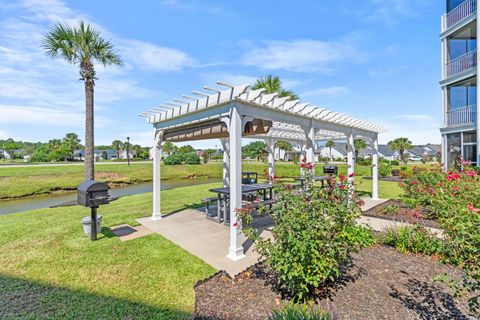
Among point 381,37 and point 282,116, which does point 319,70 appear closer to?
point 381,37

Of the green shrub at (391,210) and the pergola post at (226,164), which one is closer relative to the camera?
the green shrub at (391,210)

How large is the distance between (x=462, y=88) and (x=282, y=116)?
12.6 m

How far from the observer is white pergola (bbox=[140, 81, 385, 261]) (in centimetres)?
403

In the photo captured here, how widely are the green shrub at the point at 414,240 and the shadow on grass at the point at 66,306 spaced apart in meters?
3.95

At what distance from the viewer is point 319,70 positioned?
10.8 metres

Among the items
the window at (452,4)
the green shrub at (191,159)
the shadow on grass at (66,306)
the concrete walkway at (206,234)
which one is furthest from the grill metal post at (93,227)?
the green shrub at (191,159)

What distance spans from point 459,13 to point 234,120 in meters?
15.1

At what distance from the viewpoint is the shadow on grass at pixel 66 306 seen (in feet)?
8.48

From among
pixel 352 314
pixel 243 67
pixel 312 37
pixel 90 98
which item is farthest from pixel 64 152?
pixel 352 314

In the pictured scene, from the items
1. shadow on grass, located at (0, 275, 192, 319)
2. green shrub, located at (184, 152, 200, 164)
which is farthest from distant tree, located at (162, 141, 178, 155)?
shadow on grass, located at (0, 275, 192, 319)

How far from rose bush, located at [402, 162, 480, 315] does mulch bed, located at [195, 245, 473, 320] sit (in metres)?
0.32

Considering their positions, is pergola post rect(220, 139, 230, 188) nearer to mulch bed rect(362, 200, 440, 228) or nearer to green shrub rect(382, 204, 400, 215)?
mulch bed rect(362, 200, 440, 228)

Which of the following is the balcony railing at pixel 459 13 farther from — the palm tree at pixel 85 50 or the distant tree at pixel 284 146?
the distant tree at pixel 284 146

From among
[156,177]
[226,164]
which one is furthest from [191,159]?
[156,177]
